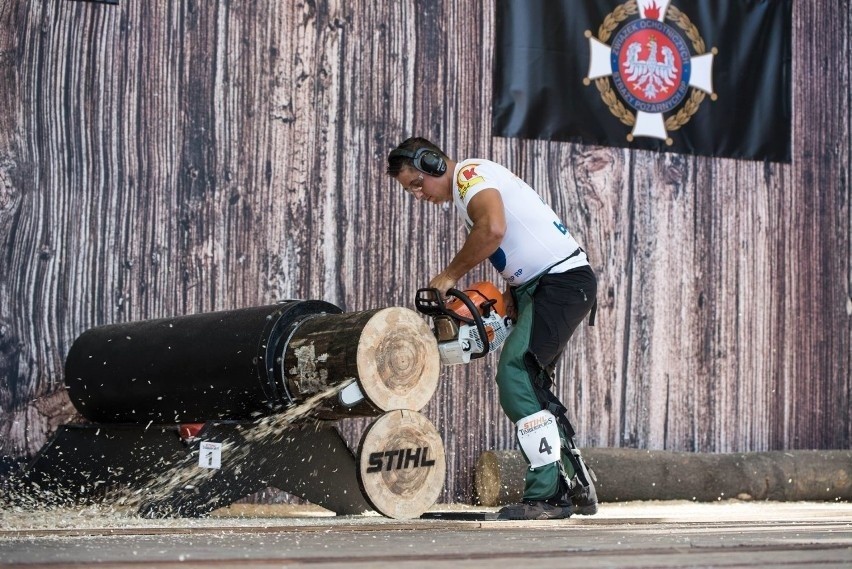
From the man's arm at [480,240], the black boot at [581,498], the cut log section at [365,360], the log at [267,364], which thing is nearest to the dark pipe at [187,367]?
the log at [267,364]

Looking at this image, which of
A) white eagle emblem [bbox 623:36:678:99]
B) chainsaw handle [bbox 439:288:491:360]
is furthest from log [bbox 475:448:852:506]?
white eagle emblem [bbox 623:36:678:99]

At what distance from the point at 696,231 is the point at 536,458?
3144mm

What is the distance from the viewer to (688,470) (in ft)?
25.4

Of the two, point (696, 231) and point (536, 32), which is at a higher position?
point (536, 32)

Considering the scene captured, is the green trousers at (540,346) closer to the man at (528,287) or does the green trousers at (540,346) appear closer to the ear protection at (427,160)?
the man at (528,287)

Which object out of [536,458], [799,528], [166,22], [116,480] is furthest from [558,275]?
[166,22]

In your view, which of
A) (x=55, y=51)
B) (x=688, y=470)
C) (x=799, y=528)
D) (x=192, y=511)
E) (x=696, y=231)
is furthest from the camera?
(x=696, y=231)

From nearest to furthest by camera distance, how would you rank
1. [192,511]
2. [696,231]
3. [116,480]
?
[192,511]
[116,480]
[696,231]

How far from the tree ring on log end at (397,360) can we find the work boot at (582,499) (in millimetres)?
876

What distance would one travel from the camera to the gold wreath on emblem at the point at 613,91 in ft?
26.3

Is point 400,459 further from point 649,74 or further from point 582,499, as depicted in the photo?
point 649,74

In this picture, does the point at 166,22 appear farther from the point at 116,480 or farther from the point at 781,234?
the point at 781,234

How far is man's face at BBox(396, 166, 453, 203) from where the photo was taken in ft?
19.5

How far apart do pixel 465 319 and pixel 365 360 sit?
0.59 metres
